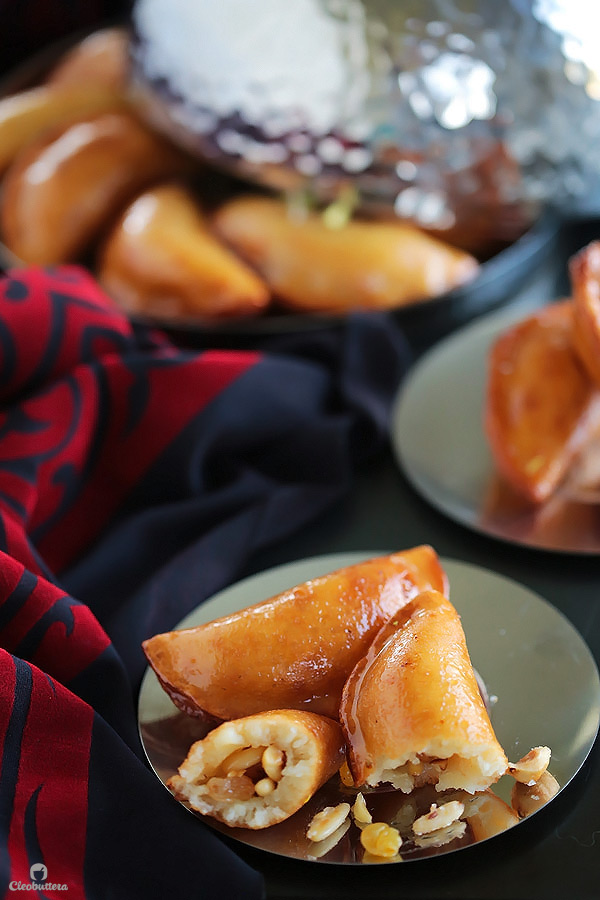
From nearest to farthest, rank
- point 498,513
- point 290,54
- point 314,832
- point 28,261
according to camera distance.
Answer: point 314,832
point 498,513
point 290,54
point 28,261

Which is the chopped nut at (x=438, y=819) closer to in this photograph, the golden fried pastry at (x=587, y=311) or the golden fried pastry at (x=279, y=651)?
the golden fried pastry at (x=279, y=651)

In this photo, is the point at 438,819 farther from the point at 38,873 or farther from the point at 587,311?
the point at 587,311

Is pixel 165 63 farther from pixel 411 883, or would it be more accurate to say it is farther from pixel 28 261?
pixel 411 883

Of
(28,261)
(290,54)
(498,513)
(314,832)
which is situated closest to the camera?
(314,832)

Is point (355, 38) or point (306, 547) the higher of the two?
point (355, 38)

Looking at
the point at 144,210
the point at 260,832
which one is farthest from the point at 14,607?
the point at 144,210

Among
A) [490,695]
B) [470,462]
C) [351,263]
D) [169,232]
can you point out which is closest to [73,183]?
[169,232]

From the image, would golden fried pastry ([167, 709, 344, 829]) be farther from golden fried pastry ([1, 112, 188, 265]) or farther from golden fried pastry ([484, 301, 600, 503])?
golden fried pastry ([1, 112, 188, 265])
